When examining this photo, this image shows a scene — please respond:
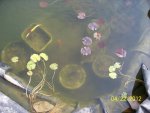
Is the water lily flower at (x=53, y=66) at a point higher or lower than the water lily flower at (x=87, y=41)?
lower

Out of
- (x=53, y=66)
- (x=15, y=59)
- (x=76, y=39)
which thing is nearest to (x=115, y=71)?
(x=76, y=39)

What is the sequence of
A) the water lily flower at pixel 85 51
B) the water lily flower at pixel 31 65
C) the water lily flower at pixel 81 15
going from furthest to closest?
1. the water lily flower at pixel 81 15
2. the water lily flower at pixel 85 51
3. the water lily flower at pixel 31 65

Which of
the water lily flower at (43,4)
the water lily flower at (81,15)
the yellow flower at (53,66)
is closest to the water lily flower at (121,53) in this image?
the water lily flower at (81,15)

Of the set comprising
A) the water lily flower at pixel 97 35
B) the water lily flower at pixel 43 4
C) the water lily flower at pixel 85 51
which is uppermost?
the water lily flower at pixel 43 4

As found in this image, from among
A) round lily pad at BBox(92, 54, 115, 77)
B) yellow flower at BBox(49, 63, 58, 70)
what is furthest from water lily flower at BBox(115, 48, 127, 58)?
yellow flower at BBox(49, 63, 58, 70)

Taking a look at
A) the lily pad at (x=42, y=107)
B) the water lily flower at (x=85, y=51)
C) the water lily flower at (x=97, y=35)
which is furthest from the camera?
the water lily flower at (x=97, y=35)

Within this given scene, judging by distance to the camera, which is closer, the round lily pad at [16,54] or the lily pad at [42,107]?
the lily pad at [42,107]
